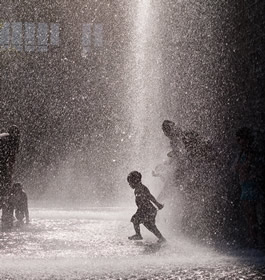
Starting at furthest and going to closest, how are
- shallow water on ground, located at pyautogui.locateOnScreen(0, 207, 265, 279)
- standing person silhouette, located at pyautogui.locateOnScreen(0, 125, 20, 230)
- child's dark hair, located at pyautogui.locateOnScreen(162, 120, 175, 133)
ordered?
standing person silhouette, located at pyautogui.locateOnScreen(0, 125, 20, 230) → child's dark hair, located at pyautogui.locateOnScreen(162, 120, 175, 133) → shallow water on ground, located at pyautogui.locateOnScreen(0, 207, 265, 279)

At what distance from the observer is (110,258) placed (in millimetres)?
5242

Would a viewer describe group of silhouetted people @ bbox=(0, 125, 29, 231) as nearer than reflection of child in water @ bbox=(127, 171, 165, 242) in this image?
No

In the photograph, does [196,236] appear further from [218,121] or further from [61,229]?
[218,121]

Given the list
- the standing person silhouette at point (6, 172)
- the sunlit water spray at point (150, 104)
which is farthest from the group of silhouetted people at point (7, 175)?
the sunlit water spray at point (150, 104)

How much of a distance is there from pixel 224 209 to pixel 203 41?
5544 millimetres

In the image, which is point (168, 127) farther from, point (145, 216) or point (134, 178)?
point (145, 216)

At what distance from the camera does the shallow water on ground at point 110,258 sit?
432 cm

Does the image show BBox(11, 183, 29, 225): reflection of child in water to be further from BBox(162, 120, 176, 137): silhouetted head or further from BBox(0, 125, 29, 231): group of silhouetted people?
BBox(162, 120, 176, 137): silhouetted head

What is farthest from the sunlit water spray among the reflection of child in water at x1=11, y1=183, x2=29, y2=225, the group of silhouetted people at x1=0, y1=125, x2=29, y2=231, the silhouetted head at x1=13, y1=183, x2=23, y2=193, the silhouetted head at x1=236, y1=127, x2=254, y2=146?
the silhouetted head at x1=236, y1=127, x2=254, y2=146

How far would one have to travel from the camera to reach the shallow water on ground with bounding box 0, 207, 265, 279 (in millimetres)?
4324

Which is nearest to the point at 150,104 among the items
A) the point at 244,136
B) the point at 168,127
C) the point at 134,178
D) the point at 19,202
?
the point at 19,202

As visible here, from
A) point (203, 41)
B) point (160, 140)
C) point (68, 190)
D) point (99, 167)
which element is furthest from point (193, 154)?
point (99, 167)

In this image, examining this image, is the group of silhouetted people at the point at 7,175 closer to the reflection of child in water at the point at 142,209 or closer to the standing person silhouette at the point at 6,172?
the standing person silhouette at the point at 6,172

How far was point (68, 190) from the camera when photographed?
22.8 metres
